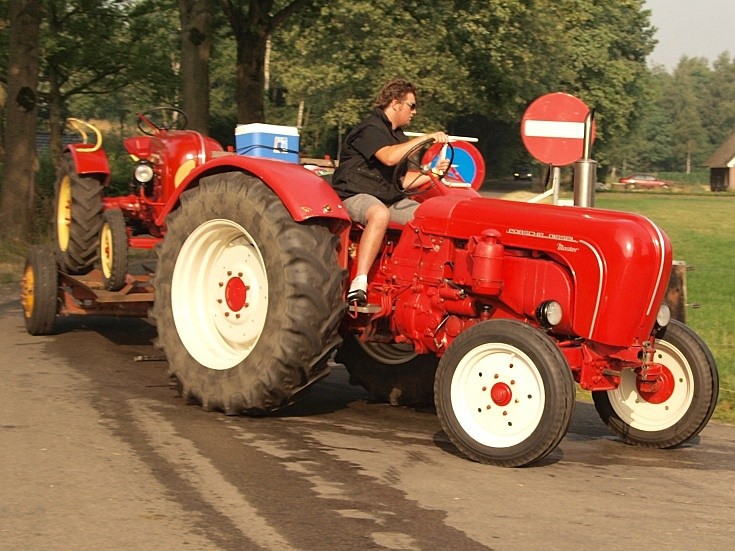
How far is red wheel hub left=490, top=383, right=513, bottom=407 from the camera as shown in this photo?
6.00 metres

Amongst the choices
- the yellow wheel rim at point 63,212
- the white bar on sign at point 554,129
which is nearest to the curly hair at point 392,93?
the white bar on sign at point 554,129

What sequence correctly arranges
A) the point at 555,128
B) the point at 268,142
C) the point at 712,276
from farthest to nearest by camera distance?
1. the point at 712,276
2. the point at 555,128
3. the point at 268,142

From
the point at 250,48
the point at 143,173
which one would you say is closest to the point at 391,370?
the point at 143,173

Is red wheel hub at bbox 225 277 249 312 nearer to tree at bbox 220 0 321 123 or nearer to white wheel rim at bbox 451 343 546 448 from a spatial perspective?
white wheel rim at bbox 451 343 546 448

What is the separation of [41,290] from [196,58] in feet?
33.7

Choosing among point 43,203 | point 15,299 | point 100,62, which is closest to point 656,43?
point 100,62

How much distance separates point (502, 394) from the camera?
19.7ft

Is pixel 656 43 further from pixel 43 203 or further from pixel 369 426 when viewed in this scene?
pixel 369 426

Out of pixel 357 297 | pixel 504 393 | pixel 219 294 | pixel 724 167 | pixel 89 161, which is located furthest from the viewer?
pixel 724 167

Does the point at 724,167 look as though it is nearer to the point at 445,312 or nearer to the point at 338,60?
the point at 338,60

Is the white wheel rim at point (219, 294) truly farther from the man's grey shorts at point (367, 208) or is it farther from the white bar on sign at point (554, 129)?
the white bar on sign at point (554, 129)

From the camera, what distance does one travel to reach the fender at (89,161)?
10078 mm

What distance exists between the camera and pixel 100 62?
29.1 m

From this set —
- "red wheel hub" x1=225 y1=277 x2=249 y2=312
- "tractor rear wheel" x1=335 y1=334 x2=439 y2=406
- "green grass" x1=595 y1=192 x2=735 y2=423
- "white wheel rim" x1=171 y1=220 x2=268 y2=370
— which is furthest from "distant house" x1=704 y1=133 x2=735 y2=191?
"red wheel hub" x1=225 y1=277 x2=249 y2=312
